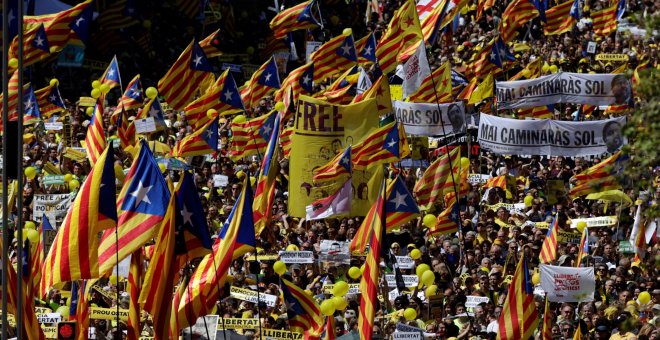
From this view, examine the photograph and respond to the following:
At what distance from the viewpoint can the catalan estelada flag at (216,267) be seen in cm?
1930

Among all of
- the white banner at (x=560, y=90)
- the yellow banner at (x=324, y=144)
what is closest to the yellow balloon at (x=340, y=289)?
the yellow banner at (x=324, y=144)

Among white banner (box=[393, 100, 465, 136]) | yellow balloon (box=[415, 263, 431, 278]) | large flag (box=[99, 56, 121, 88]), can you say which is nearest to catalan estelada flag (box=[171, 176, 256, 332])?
yellow balloon (box=[415, 263, 431, 278])

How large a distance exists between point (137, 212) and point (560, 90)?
9.75 metres

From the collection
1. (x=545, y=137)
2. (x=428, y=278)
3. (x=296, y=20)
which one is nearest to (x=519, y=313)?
(x=428, y=278)

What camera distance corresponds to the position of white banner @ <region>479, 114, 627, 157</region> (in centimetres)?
2569

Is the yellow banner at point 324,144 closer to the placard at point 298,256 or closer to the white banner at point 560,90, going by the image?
the placard at point 298,256

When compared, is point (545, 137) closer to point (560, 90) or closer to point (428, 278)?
point (560, 90)

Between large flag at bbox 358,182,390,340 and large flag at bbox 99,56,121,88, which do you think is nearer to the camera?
large flag at bbox 358,182,390,340

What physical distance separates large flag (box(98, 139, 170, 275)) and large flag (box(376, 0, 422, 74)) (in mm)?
7917

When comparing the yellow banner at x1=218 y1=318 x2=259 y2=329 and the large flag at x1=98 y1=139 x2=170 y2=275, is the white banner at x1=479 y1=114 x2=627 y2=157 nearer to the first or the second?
the yellow banner at x1=218 y1=318 x2=259 y2=329

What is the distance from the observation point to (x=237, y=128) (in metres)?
29.1

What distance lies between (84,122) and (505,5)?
9.67m

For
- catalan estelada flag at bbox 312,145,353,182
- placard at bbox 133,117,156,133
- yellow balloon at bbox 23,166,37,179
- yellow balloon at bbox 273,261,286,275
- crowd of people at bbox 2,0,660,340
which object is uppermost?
catalan estelada flag at bbox 312,145,353,182

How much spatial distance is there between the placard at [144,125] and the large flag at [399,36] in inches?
141
